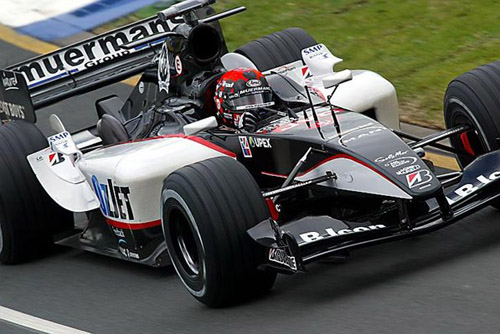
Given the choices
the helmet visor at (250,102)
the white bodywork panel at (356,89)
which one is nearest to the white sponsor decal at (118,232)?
the helmet visor at (250,102)

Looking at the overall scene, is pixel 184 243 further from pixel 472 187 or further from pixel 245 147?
pixel 472 187

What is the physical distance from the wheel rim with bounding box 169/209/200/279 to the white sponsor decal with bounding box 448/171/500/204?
143cm

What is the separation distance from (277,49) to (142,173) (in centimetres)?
248

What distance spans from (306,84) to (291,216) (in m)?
1.12

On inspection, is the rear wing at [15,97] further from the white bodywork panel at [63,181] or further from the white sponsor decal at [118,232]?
the white sponsor decal at [118,232]

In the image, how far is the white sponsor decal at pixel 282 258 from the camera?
5805mm

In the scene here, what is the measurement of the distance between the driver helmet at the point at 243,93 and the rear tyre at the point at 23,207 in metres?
1.43

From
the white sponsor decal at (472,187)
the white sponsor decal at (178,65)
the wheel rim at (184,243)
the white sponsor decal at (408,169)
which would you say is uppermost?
the white sponsor decal at (178,65)

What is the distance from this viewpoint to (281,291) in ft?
20.6

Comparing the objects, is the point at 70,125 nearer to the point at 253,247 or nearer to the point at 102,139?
the point at 102,139

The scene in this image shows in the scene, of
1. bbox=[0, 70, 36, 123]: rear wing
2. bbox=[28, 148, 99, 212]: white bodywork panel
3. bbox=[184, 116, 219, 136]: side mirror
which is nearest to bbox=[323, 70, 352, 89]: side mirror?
bbox=[184, 116, 219, 136]: side mirror

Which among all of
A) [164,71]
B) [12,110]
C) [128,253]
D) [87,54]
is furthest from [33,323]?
[87,54]

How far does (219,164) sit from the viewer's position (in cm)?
623

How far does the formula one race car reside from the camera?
19.8 ft
